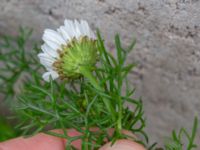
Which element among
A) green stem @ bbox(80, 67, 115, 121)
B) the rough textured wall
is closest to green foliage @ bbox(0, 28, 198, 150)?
green stem @ bbox(80, 67, 115, 121)

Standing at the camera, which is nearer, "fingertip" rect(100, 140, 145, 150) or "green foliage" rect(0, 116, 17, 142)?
"fingertip" rect(100, 140, 145, 150)

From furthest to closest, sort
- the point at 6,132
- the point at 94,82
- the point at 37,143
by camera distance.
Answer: the point at 6,132 → the point at 37,143 → the point at 94,82

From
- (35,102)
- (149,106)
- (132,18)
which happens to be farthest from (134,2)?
(149,106)

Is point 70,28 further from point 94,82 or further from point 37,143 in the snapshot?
point 37,143

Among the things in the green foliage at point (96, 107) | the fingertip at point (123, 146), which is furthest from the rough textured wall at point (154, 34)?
the fingertip at point (123, 146)

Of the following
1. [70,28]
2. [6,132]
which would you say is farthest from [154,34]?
[6,132]

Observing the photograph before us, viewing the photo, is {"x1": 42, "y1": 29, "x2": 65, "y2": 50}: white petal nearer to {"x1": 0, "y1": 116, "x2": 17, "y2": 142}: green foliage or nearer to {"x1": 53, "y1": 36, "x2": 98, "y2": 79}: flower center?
{"x1": 53, "y1": 36, "x2": 98, "y2": 79}: flower center

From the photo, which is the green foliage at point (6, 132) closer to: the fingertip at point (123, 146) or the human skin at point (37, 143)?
the human skin at point (37, 143)

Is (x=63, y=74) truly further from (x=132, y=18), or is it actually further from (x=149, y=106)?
(x=149, y=106)
